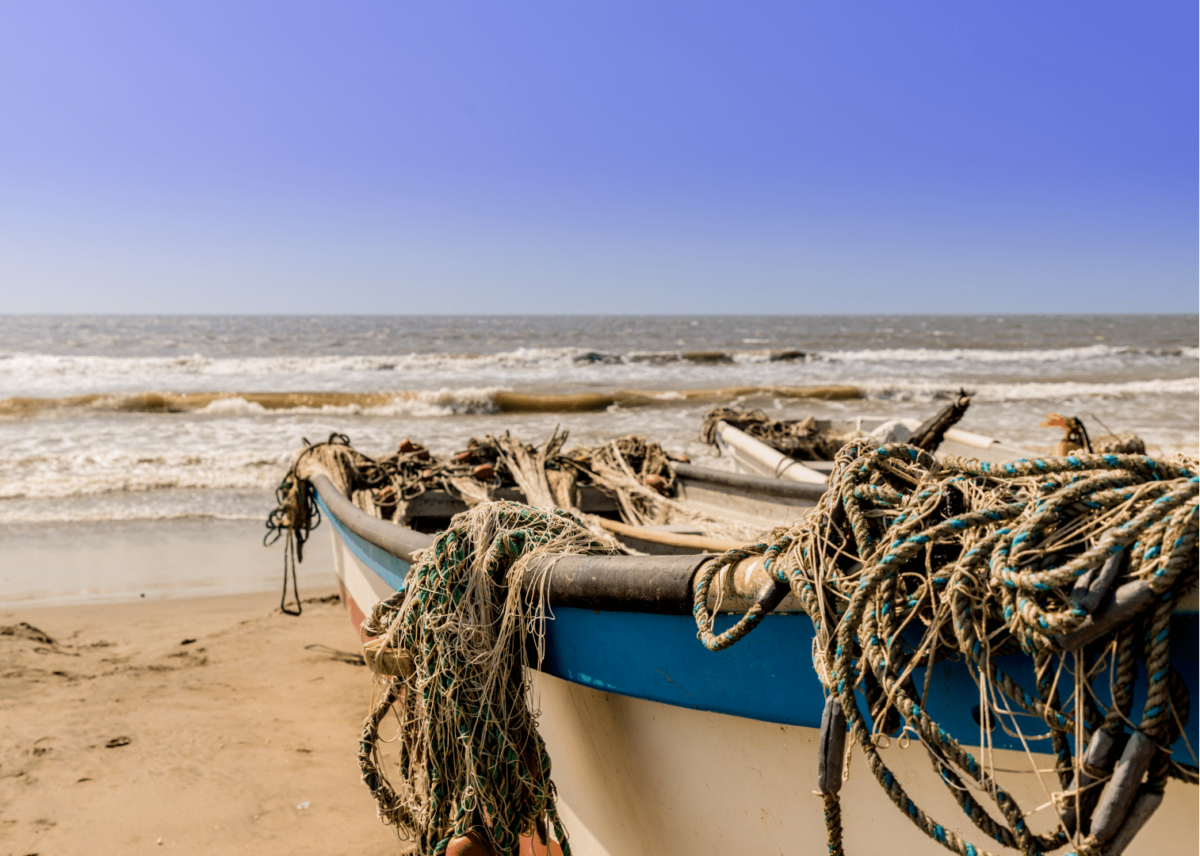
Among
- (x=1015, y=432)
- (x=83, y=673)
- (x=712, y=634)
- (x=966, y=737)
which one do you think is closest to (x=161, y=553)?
(x=83, y=673)

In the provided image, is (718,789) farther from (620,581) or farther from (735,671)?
(620,581)

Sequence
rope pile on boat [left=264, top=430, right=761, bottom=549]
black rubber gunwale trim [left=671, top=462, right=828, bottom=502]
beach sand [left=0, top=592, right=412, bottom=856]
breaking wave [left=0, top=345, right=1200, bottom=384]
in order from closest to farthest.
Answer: beach sand [left=0, top=592, right=412, bottom=856]
black rubber gunwale trim [left=671, top=462, right=828, bottom=502]
rope pile on boat [left=264, top=430, right=761, bottom=549]
breaking wave [left=0, top=345, right=1200, bottom=384]

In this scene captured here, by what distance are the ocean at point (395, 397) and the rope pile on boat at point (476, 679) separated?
4707 millimetres

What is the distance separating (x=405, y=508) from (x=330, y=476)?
23.7 inches

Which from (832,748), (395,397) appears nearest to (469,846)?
(832,748)

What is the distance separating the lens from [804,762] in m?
1.68

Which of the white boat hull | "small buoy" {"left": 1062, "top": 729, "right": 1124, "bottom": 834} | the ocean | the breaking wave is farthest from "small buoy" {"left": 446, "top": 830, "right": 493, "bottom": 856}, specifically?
the breaking wave

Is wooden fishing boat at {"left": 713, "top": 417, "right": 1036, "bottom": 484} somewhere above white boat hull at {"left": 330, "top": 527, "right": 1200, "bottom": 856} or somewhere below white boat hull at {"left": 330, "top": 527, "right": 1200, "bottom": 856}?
above

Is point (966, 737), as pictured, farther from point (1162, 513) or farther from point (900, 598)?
point (1162, 513)

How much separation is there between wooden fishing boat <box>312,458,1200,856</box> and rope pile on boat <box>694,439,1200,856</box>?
11 centimetres

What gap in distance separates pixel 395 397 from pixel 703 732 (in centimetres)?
1646

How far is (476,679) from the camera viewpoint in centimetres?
199

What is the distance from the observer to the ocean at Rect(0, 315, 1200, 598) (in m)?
8.74

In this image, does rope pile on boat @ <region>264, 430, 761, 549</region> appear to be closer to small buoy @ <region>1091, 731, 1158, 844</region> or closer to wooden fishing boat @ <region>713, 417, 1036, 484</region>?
wooden fishing boat @ <region>713, 417, 1036, 484</region>
